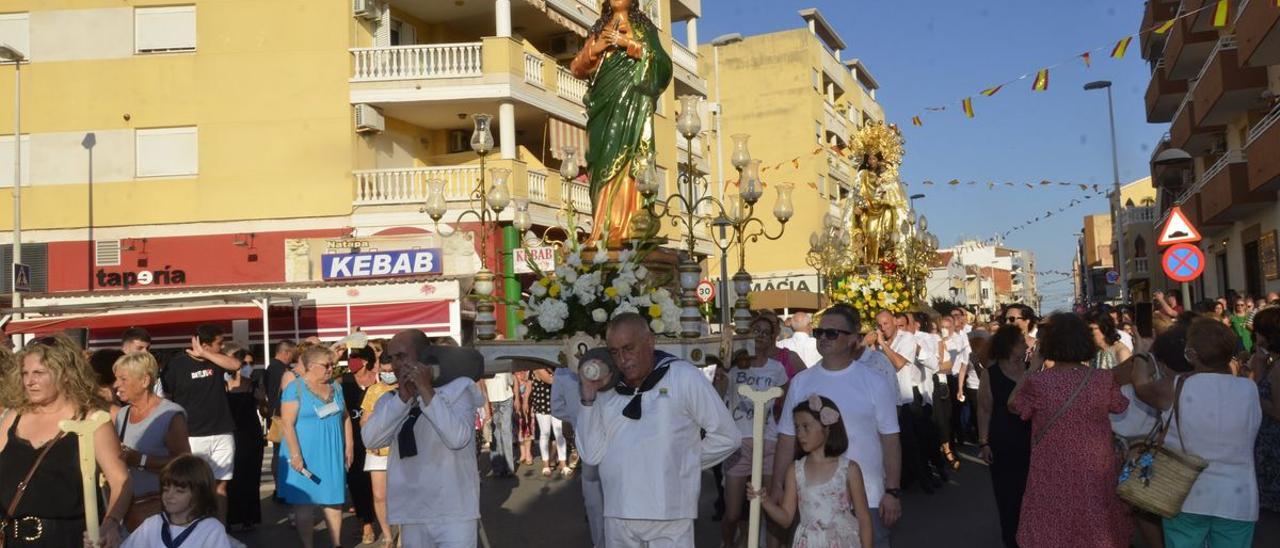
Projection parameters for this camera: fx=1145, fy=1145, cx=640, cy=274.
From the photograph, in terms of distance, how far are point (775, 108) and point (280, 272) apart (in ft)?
95.9

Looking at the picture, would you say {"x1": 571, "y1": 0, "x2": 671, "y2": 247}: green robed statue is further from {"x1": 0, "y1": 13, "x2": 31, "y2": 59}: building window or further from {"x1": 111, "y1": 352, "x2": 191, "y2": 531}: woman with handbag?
{"x1": 0, "y1": 13, "x2": 31, "y2": 59}: building window

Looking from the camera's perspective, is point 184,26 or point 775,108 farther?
point 775,108

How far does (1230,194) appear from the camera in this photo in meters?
24.7

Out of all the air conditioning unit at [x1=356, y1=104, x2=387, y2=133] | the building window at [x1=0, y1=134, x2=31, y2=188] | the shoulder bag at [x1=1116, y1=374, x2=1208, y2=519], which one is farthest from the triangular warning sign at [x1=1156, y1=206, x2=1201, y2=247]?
the building window at [x1=0, y1=134, x2=31, y2=188]

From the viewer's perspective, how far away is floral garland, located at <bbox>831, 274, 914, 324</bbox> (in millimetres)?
15047

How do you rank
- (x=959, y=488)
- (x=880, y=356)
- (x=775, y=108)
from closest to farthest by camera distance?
(x=880, y=356)
(x=959, y=488)
(x=775, y=108)

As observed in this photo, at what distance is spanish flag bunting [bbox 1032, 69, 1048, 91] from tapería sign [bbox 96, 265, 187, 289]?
58.0ft

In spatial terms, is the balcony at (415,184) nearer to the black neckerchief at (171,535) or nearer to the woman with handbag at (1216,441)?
the woman with handbag at (1216,441)

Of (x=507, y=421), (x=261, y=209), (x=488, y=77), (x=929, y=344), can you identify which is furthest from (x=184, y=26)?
(x=929, y=344)

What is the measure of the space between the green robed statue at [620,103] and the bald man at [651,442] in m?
4.86

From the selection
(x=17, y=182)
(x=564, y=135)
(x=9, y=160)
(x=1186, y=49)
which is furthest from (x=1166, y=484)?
(x=1186, y=49)

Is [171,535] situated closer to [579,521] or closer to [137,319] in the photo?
[579,521]

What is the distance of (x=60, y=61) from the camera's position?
80.9 feet

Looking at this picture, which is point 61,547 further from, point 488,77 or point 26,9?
point 26,9
